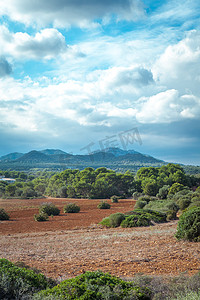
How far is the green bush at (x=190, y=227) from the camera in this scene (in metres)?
8.80

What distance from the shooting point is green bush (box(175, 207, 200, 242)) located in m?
8.80

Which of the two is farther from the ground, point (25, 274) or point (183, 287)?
point (25, 274)

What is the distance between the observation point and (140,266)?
639 cm

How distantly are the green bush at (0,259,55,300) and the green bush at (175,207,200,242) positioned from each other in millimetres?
6160

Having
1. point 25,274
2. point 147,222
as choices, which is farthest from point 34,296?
point 147,222

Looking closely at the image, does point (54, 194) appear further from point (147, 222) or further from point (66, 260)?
point (66, 260)

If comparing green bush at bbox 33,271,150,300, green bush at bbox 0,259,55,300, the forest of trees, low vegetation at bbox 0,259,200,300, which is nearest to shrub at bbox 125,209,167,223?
low vegetation at bbox 0,259,200,300

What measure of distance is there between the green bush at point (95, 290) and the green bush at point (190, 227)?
554cm

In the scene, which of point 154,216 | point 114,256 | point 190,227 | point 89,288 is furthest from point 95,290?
point 154,216

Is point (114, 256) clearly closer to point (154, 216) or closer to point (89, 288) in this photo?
point (89, 288)

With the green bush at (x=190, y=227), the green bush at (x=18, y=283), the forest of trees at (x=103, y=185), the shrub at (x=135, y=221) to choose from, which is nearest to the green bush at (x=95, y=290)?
the green bush at (x=18, y=283)

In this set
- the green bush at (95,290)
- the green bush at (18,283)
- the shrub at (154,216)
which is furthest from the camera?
the shrub at (154,216)

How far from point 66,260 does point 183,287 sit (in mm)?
4304

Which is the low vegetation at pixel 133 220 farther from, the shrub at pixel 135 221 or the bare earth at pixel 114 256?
the bare earth at pixel 114 256
